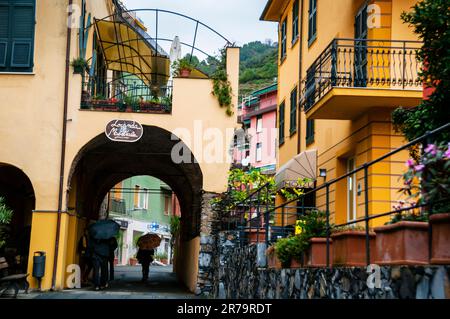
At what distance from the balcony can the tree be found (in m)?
3.24

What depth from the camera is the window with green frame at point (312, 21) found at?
20719mm

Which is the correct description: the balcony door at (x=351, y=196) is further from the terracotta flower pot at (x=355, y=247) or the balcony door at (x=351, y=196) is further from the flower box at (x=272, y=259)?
the terracotta flower pot at (x=355, y=247)

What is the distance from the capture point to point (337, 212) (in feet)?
57.5

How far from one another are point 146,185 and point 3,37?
37816 mm

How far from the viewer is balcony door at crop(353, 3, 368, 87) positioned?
15.2 metres

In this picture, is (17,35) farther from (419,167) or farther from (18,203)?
(419,167)

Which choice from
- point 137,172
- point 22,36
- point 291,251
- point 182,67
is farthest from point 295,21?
point 291,251

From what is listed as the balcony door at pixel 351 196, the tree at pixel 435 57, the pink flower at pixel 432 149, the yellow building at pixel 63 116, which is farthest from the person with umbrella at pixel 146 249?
the pink flower at pixel 432 149

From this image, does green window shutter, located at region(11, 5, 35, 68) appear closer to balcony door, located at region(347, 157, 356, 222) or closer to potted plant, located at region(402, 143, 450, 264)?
balcony door, located at region(347, 157, 356, 222)

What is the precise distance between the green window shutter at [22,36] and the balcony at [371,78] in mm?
8117

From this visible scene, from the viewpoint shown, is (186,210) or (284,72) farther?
(186,210)
